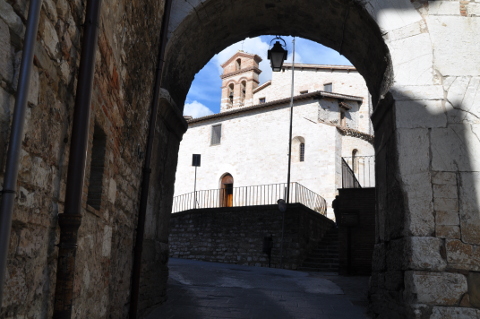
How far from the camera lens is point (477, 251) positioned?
389 cm

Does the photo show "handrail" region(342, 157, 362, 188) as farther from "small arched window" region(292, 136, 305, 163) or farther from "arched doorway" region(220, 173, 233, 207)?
"small arched window" region(292, 136, 305, 163)

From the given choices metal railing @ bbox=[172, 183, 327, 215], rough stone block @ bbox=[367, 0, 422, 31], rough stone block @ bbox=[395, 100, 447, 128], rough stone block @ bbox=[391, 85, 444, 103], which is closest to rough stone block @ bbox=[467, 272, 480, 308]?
rough stone block @ bbox=[395, 100, 447, 128]

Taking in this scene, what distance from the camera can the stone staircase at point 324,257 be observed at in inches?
507

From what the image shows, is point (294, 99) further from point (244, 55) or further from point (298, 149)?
point (244, 55)

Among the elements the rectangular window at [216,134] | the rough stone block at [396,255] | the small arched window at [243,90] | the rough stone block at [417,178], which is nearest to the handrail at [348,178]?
the rough stone block at [396,255]

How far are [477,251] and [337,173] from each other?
730 inches

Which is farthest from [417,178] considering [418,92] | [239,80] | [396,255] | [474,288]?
[239,80]

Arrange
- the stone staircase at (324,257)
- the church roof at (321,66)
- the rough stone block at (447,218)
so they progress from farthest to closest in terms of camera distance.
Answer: the church roof at (321,66) → the stone staircase at (324,257) → the rough stone block at (447,218)

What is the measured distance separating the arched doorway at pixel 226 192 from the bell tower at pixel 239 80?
11.0 m

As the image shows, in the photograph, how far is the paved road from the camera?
16.7 ft

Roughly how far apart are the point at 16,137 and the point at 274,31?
504 centimetres

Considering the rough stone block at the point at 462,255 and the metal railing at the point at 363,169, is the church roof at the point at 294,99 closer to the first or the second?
the metal railing at the point at 363,169

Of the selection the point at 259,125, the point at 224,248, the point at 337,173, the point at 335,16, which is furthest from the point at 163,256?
the point at 259,125

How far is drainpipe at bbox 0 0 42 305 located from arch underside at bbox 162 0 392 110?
342 centimetres
